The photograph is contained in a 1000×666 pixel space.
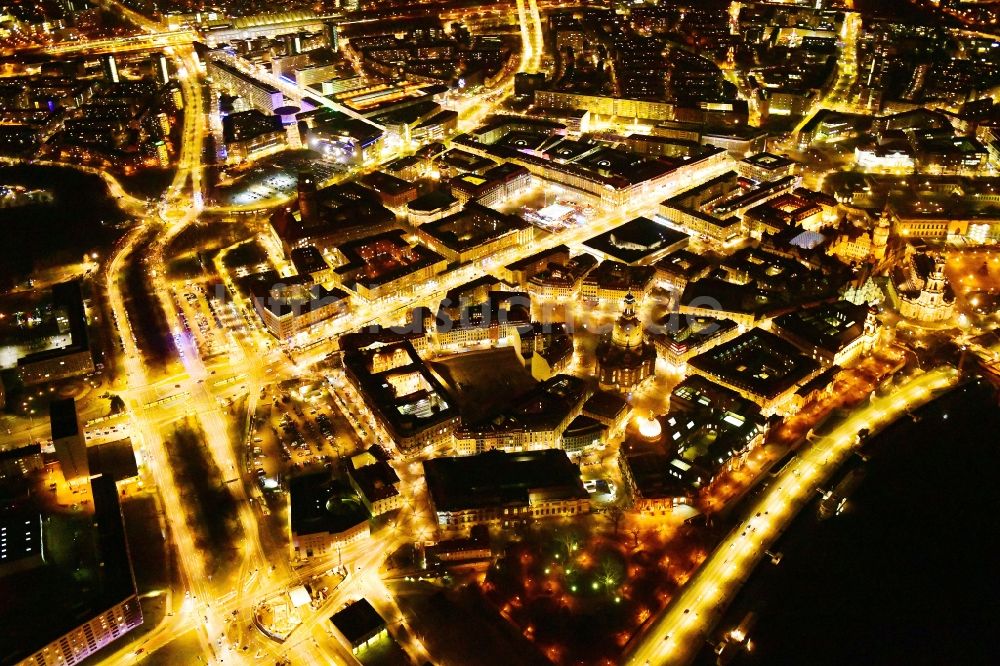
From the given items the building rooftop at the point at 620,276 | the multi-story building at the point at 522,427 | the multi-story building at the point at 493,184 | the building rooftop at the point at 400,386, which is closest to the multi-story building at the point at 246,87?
the multi-story building at the point at 493,184

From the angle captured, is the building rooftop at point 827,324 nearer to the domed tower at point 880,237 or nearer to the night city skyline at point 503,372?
the night city skyline at point 503,372

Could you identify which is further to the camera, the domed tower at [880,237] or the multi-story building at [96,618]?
the domed tower at [880,237]

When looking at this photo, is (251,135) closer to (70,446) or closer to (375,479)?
(70,446)

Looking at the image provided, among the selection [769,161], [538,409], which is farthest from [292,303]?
[769,161]

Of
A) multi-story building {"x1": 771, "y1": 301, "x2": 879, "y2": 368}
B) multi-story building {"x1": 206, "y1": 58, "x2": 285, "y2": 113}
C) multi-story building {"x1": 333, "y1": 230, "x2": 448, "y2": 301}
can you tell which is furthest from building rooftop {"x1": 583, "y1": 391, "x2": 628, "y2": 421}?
multi-story building {"x1": 206, "y1": 58, "x2": 285, "y2": 113}

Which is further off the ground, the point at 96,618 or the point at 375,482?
the point at 375,482

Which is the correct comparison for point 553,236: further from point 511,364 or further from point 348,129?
point 348,129

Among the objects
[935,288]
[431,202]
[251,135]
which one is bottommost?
[935,288]
